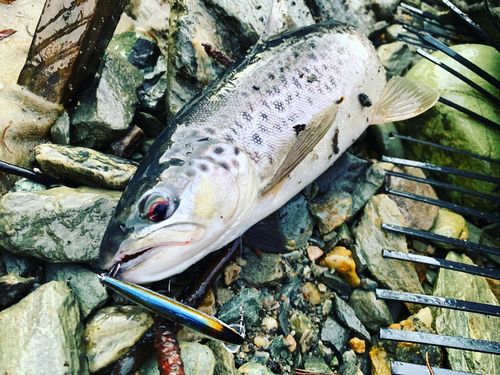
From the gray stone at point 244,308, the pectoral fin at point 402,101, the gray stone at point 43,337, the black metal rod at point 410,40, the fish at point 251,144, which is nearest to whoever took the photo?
the gray stone at point 43,337

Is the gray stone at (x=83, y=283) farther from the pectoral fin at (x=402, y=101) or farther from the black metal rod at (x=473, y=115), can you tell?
the black metal rod at (x=473, y=115)

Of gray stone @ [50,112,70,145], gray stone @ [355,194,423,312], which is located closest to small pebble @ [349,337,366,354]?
gray stone @ [355,194,423,312]

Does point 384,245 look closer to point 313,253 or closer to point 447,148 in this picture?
point 313,253

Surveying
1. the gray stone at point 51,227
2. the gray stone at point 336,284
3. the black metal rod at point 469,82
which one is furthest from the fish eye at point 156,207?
the black metal rod at point 469,82

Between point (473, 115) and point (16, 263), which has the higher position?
point (473, 115)

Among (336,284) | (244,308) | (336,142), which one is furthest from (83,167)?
(336,284)

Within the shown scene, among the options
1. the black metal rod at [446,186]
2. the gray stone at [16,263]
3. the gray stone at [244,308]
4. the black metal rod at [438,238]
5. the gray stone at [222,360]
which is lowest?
the gray stone at [222,360]

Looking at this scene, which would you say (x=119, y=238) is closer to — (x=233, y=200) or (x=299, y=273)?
(x=233, y=200)

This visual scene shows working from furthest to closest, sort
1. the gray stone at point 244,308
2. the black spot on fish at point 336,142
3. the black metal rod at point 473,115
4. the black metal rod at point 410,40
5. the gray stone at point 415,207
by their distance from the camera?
the black metal rod at point 410,40, the black metal rod at point 473,115, the gray stone at point 415,207, the black spot on fish at point 336,142, the gray stone at point 244,308
